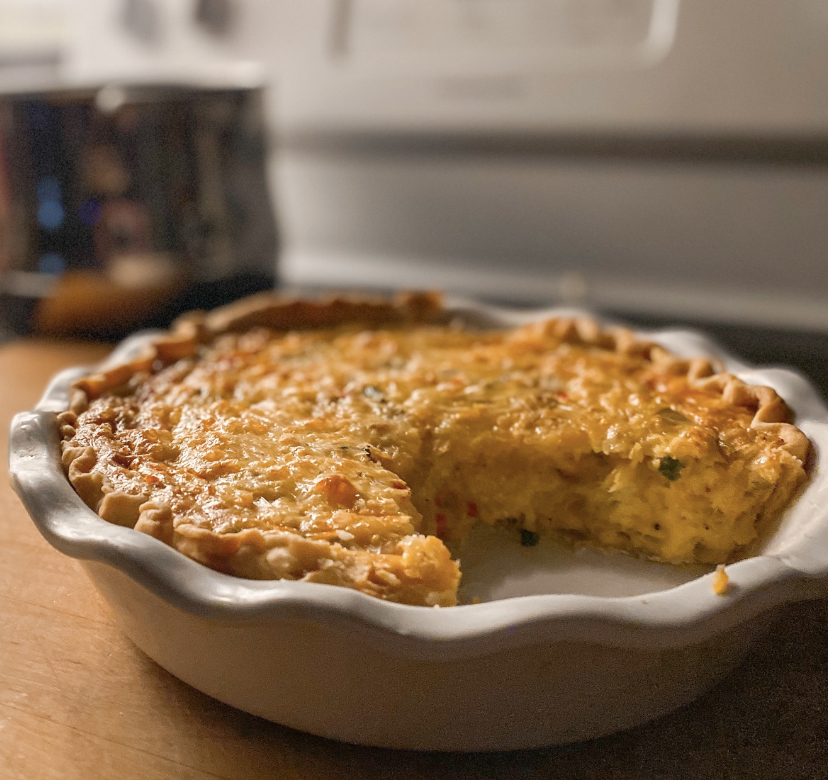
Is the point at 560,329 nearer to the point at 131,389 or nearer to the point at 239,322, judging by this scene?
the point at 239,322

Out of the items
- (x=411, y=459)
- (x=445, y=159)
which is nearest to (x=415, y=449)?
(x=411, y=459)

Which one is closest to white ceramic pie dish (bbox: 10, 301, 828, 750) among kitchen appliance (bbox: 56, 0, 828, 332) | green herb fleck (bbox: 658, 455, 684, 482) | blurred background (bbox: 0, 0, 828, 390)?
green herb fleck (bbox: 658, 455, 684, 482)

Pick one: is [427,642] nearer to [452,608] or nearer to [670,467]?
[452,608]

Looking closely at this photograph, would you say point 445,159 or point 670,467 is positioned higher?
point 445,159

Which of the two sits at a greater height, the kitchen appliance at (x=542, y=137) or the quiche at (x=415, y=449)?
the kitchen appliance at (x=542, y=137)

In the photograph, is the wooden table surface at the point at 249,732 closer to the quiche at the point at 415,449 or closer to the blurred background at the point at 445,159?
the quiche at the point at 415,449

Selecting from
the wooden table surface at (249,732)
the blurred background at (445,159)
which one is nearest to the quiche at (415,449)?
the wooden table surface at (249,732)
